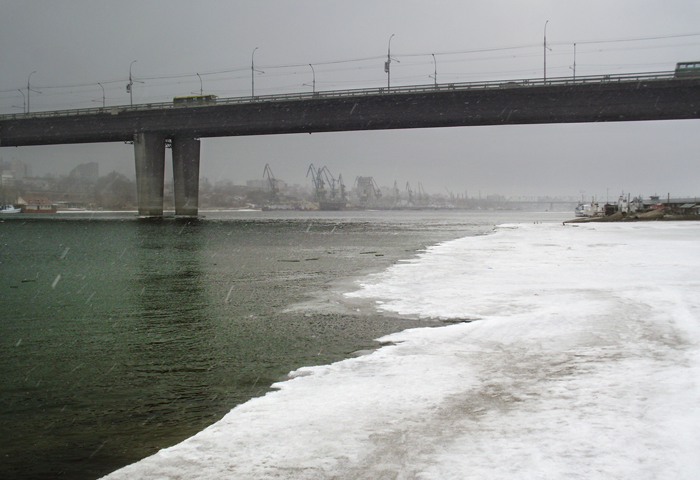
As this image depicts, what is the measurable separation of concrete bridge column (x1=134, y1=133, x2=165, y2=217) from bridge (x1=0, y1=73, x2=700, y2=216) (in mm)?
176

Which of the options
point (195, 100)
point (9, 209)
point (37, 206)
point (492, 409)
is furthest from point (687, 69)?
point (9, 209)

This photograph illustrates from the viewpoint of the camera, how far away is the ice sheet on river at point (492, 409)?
429cm

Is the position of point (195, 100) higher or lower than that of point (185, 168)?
higher

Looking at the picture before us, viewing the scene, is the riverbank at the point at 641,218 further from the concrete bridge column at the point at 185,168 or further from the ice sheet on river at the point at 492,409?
the ice sheet on river at the point at 492,409

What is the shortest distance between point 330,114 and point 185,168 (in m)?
32.3

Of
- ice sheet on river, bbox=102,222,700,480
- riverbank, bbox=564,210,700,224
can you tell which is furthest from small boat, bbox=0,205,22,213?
ice sheet on river, bbox=102,222,700,480

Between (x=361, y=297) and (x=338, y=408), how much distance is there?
7.83 m

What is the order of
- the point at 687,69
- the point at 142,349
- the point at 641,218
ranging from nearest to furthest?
1. the point at 142,349
2. the point at 687,69
3. the point at 641,218

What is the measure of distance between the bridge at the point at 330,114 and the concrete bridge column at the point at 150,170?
18 cm

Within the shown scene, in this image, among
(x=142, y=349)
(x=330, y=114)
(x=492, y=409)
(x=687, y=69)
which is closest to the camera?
(x=492, y=409)

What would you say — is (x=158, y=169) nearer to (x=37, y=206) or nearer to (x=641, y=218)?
(x=641, y=218)

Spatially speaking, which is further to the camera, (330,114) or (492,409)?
(330,114)

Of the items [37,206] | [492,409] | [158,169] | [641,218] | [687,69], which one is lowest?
[492,409]

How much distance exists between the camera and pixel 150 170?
97938 millimetres
